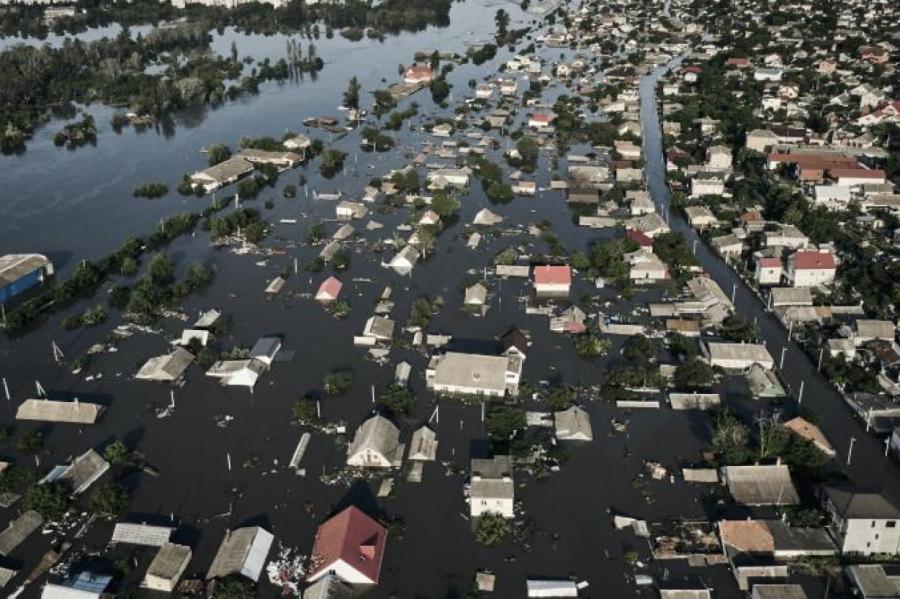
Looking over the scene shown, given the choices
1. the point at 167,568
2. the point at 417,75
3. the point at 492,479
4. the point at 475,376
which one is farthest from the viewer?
the point at 417,75

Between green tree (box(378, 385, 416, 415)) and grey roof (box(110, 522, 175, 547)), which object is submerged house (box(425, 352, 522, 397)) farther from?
grey roof (box(110, 522, 175, 547))

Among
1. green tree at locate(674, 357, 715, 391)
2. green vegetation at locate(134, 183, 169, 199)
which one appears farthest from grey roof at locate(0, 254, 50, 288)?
green tree at locate(674, 357, 715, 391)

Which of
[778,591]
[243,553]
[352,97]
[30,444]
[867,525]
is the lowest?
[778,591]

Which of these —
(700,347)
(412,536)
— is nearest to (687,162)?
(700,347)

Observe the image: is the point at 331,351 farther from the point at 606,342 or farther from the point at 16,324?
the point at 16,324

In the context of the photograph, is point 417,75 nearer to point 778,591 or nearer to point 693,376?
point 693,376

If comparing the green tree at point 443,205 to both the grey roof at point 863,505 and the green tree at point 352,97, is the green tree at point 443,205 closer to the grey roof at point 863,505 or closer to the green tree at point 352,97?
the grey roof at point 863,505

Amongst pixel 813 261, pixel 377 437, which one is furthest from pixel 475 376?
pixel 813 261
